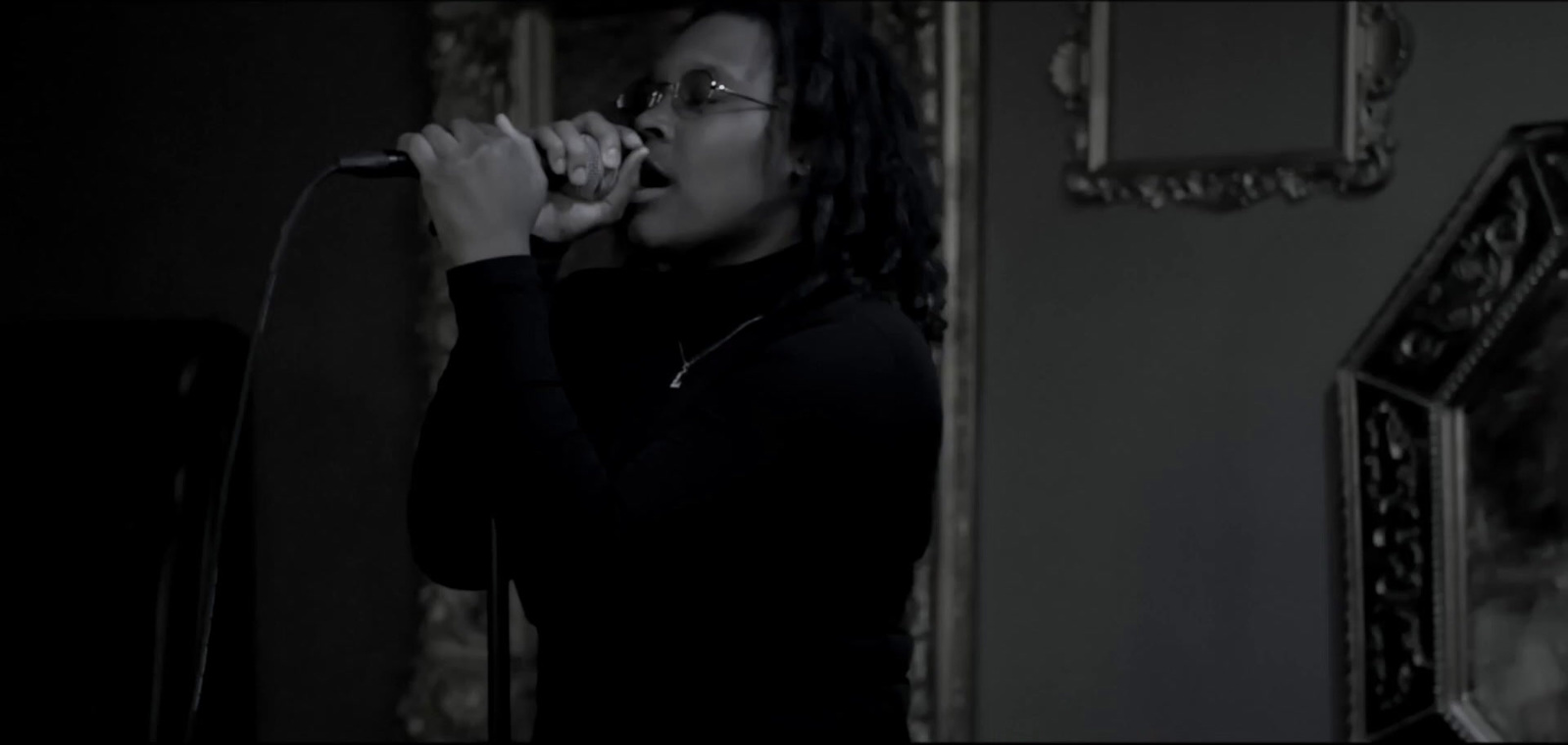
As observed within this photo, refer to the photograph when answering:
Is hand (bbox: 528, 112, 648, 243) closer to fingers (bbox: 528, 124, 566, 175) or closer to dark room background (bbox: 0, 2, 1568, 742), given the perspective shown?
fingers (bbox: 528, 124, 566, 175)

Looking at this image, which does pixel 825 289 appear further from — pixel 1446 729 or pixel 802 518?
pixel 1446 729

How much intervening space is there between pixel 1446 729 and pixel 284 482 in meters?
1.81

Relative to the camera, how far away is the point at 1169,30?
183cm

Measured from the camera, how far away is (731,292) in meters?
1.08

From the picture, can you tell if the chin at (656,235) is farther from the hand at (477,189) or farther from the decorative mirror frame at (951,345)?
the decorative mirror frame at (951,345)

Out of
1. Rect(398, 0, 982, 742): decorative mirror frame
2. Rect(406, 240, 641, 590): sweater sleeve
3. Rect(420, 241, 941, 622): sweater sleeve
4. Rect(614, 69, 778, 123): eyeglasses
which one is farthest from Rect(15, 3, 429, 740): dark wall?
Rect(420, 241, 941, 622): sweater sleeve

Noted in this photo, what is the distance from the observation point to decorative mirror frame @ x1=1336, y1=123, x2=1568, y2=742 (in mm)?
1622

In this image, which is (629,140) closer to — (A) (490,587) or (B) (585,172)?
(B) (585,172)

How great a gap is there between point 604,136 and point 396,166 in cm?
15

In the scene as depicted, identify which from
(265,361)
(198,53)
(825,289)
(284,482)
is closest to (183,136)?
(198,53)

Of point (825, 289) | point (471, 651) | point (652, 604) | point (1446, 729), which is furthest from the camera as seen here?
point (471, 651)

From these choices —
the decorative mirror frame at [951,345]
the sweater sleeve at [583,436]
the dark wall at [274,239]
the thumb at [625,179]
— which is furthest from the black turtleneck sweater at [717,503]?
the dark wall at [274,239]

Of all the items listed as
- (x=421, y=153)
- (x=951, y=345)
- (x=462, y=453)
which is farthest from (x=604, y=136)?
(x=951, y=345)

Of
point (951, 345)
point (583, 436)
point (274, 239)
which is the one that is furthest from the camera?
point (274, 239)
